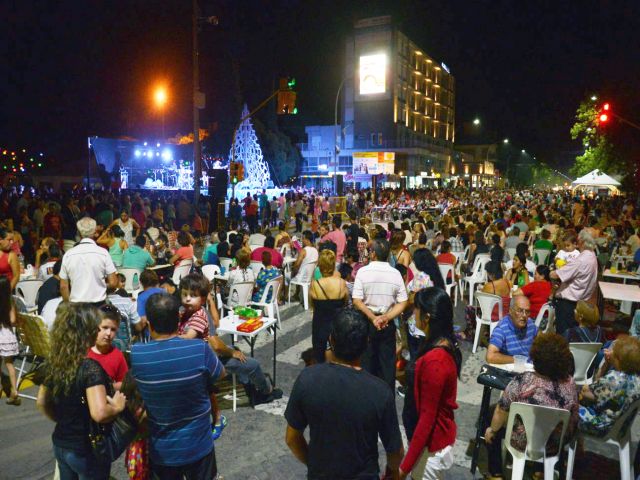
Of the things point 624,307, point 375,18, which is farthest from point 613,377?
point 375,18

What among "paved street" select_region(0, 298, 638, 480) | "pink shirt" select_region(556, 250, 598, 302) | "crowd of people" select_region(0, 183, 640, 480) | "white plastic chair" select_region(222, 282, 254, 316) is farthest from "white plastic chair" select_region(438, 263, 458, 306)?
"white plastic chair" select_region(222, 282, 254, 316)

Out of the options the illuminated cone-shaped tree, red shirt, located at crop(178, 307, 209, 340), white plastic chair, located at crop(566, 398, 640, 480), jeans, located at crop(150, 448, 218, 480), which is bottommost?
white plastic chair, located at crop(566, 398, 640, 480)

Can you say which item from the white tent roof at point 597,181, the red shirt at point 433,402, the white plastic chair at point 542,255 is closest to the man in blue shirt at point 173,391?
the red shirt at point 433,402

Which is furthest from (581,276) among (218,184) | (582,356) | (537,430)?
(218,184)

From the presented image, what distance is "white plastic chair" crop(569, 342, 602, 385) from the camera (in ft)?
14.3

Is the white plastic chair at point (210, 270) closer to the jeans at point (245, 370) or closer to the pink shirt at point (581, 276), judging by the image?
the jeans at point (245, 370)

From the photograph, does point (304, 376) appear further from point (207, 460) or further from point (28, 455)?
point (28, 455)

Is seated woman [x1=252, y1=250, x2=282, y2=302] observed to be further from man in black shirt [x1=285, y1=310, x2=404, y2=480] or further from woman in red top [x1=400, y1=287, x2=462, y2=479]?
man in black shirt [x1=285, y1=310, x2=404, y2=480]

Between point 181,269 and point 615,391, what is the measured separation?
674 centimetres

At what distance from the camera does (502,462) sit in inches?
148

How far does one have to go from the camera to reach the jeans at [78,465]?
8.68 ft

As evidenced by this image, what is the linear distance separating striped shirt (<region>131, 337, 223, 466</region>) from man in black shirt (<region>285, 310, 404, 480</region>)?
69cm

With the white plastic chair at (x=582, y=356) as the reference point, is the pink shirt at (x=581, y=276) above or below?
above

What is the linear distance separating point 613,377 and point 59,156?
193 feet
